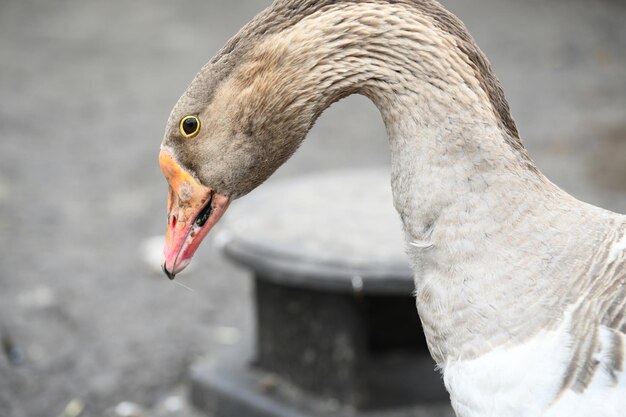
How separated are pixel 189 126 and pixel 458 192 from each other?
2.24 feet

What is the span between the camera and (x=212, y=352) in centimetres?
493

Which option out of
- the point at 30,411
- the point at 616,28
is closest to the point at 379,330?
the point at 30,411

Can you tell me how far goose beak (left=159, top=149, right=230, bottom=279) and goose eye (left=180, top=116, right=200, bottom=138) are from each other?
74mm

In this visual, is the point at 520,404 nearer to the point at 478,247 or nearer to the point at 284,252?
the point at 478,247

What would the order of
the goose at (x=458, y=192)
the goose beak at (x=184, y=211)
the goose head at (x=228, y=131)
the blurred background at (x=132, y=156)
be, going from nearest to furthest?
the goose at (x=458, y=192), the goose head at (x=228, y=131), the goose beak at (x=184, y=211), the blurred background at (x=132, y=156)

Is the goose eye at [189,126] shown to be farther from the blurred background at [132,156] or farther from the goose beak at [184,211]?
the blurred background at [132,156]

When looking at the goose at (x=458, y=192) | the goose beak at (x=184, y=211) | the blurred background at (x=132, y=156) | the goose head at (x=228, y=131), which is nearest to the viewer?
the goose at (x=458, y=192)

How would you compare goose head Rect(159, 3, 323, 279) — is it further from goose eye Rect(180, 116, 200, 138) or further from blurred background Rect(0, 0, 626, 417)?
blurred background Rect(0, 0, 626, 417)

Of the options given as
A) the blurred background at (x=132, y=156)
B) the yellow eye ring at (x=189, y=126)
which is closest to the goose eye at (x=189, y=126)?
the yellow eye ring at (x=189, y=126)

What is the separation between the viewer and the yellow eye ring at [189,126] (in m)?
2.20

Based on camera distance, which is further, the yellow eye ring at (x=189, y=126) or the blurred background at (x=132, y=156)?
the blurred background at (x=132, y=156)

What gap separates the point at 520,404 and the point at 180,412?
2961mm

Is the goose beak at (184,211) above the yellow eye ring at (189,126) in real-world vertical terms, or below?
below

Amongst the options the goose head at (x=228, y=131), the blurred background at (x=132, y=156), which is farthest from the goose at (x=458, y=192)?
the blurred background at (x=132, y=156)
